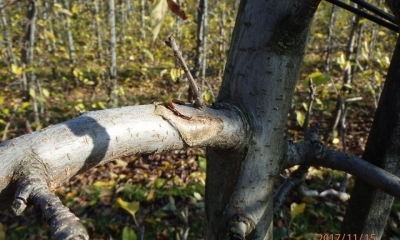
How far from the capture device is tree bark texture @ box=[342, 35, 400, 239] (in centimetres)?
88

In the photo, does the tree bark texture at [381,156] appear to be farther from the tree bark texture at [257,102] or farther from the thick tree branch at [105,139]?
the thick tree branch at [105,139]

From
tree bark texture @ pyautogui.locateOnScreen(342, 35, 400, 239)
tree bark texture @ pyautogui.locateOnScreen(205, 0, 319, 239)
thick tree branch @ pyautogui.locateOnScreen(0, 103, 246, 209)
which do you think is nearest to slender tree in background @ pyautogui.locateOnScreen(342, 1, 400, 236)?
tree bark texture @ pyautogui.locateOnScreen(342, 35, 400, 239)

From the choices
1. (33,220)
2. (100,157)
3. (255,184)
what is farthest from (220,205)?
(33,220)

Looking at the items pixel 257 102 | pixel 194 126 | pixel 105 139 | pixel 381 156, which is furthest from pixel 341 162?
pixel 105 139

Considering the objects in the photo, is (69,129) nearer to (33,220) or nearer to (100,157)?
(100,157)

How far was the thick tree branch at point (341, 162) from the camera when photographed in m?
0.79

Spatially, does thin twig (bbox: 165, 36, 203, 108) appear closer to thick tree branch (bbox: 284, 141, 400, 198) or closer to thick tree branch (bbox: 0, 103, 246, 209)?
thick tree branch (bbox: 0, 103, 246, 209)

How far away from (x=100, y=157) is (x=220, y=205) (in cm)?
42

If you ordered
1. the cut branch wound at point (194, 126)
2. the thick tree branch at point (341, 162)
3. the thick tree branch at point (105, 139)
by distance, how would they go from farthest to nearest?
the thick tree branch at point (341, 162) → the cut branch wound at point (194, 126) → the thick tree branch at point (105, 139)

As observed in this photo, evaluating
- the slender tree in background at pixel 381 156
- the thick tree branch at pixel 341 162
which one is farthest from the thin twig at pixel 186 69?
the slender tree in background at pixel 381 156

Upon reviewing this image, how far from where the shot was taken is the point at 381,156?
928 millimetres

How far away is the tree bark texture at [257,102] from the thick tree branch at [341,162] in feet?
0.29

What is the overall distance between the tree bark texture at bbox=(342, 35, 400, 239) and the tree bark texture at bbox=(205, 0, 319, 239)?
34cm

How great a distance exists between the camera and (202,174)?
3309mm
